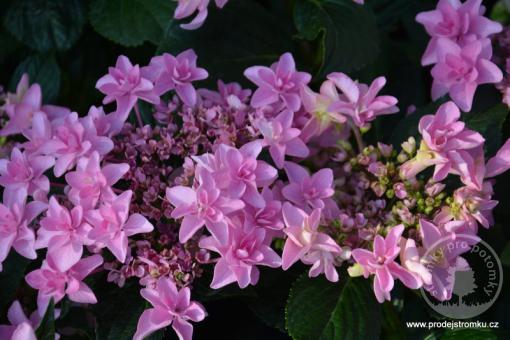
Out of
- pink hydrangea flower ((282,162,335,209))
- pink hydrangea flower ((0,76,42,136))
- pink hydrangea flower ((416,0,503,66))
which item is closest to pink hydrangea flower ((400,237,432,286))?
pink hydrangea flower ((282,162,335,209))

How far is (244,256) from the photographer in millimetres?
774

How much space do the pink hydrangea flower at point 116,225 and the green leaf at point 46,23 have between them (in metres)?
0.52

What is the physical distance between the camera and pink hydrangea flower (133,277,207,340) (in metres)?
0.79

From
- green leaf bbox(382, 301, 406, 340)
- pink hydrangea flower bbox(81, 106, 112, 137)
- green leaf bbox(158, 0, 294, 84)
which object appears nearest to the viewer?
pink hydrangea flower bbox(81, 106, 112, 137)

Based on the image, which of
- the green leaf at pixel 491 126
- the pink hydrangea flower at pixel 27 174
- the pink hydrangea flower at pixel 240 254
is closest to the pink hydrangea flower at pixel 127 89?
the pink hydrangea flower at pixel 27 174

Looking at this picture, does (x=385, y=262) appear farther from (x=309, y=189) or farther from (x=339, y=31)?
(x=339, y=31)

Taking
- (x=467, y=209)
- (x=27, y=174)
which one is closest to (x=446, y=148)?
(x=467, y=209)

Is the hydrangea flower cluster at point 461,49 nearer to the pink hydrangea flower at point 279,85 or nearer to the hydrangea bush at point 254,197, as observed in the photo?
the hydrangea bush at point 254,197

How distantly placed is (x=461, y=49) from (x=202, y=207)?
43cm

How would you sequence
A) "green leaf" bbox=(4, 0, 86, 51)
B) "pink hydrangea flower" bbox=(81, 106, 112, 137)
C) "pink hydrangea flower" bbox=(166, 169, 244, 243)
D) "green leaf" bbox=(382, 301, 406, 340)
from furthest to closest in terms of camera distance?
"green leaf" bbox=(4, 0, 86, 51) → "green leaf" bbox=(382, 301, 406, 340) → "pink hydrangea flower" bbox=(81, 106, 112, 137) → "pink hydrangea flower" bbox=(166, 169, 244, 243)

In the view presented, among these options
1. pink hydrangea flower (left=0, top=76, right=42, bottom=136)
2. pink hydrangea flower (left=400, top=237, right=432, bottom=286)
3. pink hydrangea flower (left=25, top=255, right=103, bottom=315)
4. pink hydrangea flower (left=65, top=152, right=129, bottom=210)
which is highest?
pink hydrangea flower (left=65, top=152, right=129, bottom=210)

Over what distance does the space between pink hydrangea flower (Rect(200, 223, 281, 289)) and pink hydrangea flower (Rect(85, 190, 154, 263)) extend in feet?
0.25

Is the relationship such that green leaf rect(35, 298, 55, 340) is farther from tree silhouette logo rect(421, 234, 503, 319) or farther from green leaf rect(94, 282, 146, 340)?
tree silhouette logo rect(421, 234, 503, 319)

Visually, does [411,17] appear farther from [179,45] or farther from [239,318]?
[239,318]
